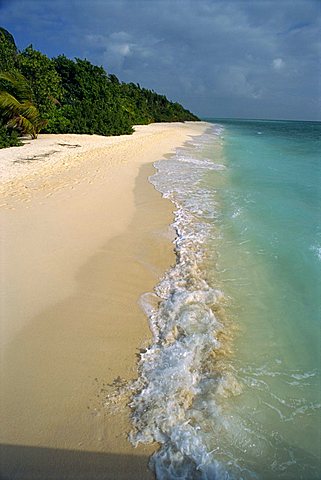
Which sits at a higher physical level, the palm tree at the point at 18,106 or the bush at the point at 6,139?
the palm tree at the point at 18,106

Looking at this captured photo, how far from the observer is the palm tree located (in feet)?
51.4

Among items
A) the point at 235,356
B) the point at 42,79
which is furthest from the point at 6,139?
the point at 235,356

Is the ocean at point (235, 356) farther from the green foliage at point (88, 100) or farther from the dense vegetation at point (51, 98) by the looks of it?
the green foliage at point (88, 100)

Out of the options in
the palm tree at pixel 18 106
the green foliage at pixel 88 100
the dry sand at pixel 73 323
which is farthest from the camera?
the green foliage at pixel 88 100

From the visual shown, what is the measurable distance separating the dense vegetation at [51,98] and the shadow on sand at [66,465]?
15.4 meters

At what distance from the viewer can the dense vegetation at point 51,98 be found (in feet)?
54.4

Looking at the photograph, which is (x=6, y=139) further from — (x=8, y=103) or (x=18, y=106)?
(x=18, y=106)

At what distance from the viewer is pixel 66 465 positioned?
2352mm

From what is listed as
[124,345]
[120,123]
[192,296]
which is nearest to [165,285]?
[192,296]

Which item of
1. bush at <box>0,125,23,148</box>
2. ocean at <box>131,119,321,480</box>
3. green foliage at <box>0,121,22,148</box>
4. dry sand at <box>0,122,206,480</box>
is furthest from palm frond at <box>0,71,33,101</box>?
ocean at <box>131,119,321,480</box>

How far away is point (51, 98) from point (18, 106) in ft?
19.8

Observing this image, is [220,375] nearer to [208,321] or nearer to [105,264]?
[208,321]

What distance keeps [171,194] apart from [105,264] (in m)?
5.00

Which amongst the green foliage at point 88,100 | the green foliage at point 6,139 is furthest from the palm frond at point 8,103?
the green foliage at point 88,100
